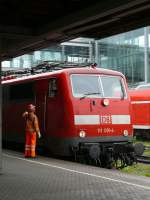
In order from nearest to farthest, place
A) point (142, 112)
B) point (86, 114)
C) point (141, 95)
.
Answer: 1. point (86, 114)
2. point (142, 112)
3. point (141, 95)

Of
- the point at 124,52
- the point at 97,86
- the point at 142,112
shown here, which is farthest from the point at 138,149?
the point at 124,52

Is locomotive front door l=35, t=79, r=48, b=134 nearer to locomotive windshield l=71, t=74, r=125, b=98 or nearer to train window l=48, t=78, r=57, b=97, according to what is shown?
train window l=48, t=78, r=57, b=97

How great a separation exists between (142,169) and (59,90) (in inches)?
144

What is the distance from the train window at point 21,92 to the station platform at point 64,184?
3940mm

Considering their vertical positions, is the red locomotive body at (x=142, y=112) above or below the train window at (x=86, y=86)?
below

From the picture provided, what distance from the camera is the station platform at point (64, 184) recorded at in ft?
31.4

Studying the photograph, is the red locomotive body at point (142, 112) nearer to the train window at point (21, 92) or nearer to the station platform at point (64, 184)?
the train window at point (21, 92)

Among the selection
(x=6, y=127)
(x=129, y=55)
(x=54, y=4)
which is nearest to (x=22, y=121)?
(x=6, y=127)

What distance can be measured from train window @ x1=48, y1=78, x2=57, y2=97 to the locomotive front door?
0.27 meters

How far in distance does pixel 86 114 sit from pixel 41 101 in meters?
2.07

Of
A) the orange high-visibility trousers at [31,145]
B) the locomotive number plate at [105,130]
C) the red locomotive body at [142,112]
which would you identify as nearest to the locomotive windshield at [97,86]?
the locomotive number plate at [105,130]

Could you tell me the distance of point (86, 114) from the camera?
15734mm

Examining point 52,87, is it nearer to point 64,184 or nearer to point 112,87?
point 112,87

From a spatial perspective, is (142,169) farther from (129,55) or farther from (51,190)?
(129,55)
